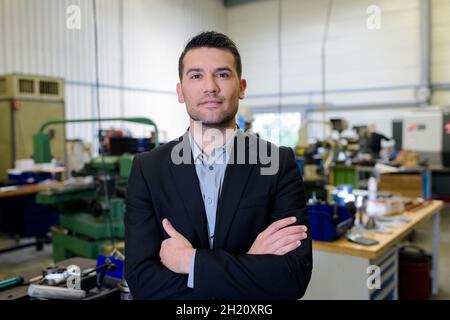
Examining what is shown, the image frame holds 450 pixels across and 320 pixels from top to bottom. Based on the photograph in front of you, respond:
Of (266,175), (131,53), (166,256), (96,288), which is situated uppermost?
(131,53)

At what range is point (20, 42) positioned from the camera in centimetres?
481

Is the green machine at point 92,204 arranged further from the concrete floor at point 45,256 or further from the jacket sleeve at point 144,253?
the concrete floor at point 45,256

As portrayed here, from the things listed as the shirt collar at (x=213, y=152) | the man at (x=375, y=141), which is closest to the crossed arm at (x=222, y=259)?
the shirt collar at (x=213, y=152)

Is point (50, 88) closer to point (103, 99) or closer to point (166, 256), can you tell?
point (103, 99)

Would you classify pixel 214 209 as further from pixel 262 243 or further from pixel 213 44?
pixel 213 44

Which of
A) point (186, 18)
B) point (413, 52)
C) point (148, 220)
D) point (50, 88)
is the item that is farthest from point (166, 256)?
point (413, 52)

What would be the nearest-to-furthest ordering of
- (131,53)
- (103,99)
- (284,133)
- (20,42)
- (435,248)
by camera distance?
(131,53) < (435,248) < (284,133) < (20,42) < (103,99)

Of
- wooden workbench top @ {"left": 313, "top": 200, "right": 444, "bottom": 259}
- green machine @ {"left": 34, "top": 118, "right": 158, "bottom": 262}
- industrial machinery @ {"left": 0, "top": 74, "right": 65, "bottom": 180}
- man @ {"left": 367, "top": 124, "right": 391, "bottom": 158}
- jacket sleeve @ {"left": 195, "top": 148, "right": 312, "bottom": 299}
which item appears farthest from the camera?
man @ {"left": 367, "top": 124, "right": 391, "bottom": 158}

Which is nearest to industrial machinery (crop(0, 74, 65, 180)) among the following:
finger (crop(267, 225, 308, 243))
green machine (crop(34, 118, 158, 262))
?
green machine (crop(34, 118, 158, 262))

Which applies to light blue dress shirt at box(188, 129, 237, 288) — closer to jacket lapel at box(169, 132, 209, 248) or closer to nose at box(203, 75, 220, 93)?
jacket lapel at box(169, 132, 209, 248)

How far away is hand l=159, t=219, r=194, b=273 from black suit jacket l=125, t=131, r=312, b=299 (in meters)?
0.02

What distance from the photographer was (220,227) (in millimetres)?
950

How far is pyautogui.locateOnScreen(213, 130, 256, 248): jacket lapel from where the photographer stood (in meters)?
0.95
